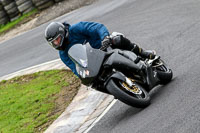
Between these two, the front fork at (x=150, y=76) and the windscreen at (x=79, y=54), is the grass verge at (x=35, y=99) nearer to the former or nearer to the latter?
the windscreen at (x=79, y=54)

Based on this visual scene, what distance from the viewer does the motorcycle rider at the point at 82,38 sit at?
7191mm

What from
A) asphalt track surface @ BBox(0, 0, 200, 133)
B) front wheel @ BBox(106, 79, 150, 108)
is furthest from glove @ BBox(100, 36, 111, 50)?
asphalt track surface @ BBox(0, 0, 200, 133)

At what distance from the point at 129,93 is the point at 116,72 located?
0.38 meters

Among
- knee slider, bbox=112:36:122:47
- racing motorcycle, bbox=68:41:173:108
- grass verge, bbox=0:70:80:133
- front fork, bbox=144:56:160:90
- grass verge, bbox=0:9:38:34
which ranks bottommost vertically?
grass verge, bbox=0:9:38:34

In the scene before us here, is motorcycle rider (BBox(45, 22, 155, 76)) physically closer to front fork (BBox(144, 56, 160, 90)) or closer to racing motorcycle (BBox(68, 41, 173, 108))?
racing motorcycle (BBox(68, 41, 173, 108))

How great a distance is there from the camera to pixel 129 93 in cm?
669

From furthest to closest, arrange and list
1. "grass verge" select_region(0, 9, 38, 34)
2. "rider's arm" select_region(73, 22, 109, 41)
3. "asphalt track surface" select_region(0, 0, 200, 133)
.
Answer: "grass verge" select_region(0, 9, 38, 34), "rider's arm" select_region(73, 22, 109, 41), "asphalt track surface" select_region(0, 0, 200, 133)

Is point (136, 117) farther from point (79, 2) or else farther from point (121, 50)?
point (79, 2)

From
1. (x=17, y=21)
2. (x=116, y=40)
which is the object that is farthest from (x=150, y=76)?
(x=17, y=21)

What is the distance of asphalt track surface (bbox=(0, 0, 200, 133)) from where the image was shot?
6207 mm

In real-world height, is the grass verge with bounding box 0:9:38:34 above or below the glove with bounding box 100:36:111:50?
below

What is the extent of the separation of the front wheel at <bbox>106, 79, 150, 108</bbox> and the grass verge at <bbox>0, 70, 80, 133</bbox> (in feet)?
8.25

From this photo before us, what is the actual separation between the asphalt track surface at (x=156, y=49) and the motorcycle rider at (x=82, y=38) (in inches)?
38.2

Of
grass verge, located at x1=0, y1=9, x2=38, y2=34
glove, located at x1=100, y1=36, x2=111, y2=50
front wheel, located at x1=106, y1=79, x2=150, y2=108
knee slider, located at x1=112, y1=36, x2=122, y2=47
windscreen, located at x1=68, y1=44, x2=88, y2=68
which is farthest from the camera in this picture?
grass verge, located at x1=0, y1=9, x2=38, y2=34
